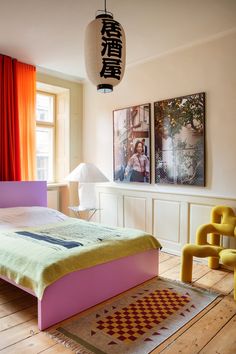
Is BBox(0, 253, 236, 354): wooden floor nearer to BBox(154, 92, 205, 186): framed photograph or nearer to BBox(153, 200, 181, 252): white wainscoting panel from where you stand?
BBox(153, 200, 181, 252): white wainscoting panel

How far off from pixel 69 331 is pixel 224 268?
76.9 inches

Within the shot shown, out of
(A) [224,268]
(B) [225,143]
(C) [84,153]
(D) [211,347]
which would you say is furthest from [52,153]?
(D) [211,347]

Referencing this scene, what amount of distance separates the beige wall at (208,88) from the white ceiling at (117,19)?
0.49 feet

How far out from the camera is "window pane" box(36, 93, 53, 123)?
4.67 m

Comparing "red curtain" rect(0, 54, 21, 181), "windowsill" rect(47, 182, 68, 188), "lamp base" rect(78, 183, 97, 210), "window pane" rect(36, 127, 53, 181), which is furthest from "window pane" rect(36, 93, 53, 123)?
"lamp base" rect(78, 183, 97, 210)

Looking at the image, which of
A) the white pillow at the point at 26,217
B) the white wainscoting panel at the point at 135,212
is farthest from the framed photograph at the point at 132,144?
the white pillow at the point at 26,217

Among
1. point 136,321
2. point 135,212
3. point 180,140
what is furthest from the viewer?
point 135,212

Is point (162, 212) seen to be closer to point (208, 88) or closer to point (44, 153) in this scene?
point (208, 88)

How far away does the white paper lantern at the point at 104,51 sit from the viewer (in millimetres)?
2150

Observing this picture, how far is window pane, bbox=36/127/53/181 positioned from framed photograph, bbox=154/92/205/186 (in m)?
1.96

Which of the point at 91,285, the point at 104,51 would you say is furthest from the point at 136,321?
the point at 104,51

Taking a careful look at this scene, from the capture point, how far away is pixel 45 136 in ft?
15.8

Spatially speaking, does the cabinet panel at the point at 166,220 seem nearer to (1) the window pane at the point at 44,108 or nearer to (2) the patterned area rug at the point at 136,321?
(2) the patterned area rug at the point at 136,321

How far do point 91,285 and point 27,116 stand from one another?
2.67 m
